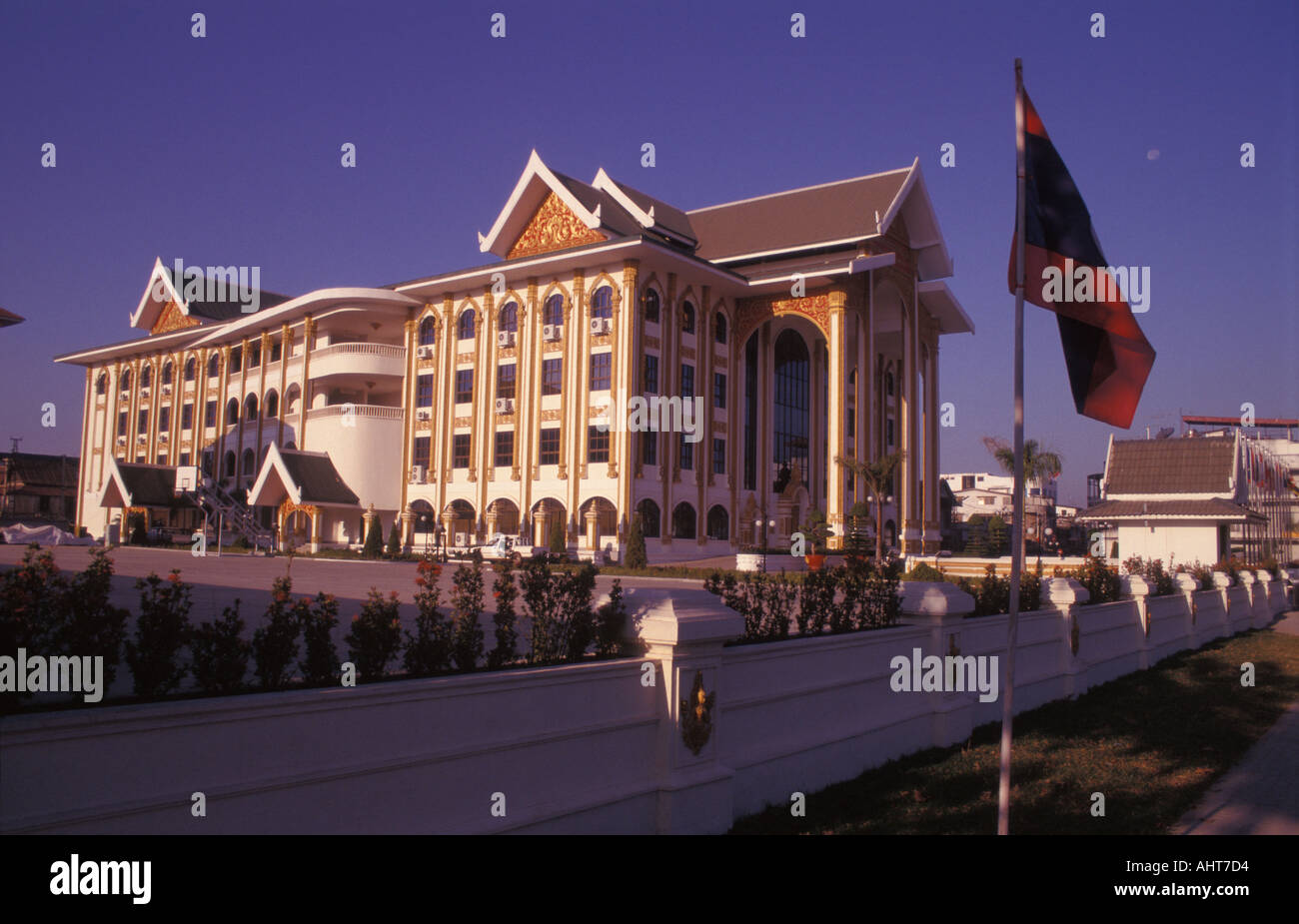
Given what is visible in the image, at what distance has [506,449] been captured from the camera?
3903 centimetres

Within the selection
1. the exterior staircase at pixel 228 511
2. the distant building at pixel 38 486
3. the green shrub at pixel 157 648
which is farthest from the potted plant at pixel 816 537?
the distant building at pixel 38 486

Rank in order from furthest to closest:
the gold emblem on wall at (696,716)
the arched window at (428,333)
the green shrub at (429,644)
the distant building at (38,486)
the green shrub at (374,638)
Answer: the distant building at (38,486), the arched window at (428,333), the gold emblem on wall at (696,716), the green shrub at (429,644), the green shrub at (374,638)

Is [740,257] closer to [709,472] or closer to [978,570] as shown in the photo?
[709,472]

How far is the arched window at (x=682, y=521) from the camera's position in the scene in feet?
122

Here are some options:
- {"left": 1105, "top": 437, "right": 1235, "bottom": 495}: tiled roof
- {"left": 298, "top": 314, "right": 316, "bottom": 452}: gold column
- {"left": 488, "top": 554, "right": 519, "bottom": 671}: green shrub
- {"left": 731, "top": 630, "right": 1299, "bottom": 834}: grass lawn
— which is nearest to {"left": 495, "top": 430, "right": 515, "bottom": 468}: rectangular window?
{"left": 298, "top": 314, "right": 316, "bottom": 452}: gold column

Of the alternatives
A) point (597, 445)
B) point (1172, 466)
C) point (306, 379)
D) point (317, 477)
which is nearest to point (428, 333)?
point (306, 379)

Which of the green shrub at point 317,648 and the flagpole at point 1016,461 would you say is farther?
the flagpole at point 1016,461

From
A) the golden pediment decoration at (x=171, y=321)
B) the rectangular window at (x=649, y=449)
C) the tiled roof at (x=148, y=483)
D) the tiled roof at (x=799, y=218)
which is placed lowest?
the tiled roof at (x=148, y=483)

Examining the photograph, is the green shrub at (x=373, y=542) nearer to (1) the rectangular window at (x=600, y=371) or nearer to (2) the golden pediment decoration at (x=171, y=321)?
(1) the rectangular window at (x=600, y=371)

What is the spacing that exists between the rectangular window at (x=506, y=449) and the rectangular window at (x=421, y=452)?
4.16 metres

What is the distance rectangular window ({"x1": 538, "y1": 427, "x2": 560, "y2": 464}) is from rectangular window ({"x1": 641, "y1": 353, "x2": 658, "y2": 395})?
12.5 ft

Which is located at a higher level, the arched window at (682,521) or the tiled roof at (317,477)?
the tiled roof at (317,477)
